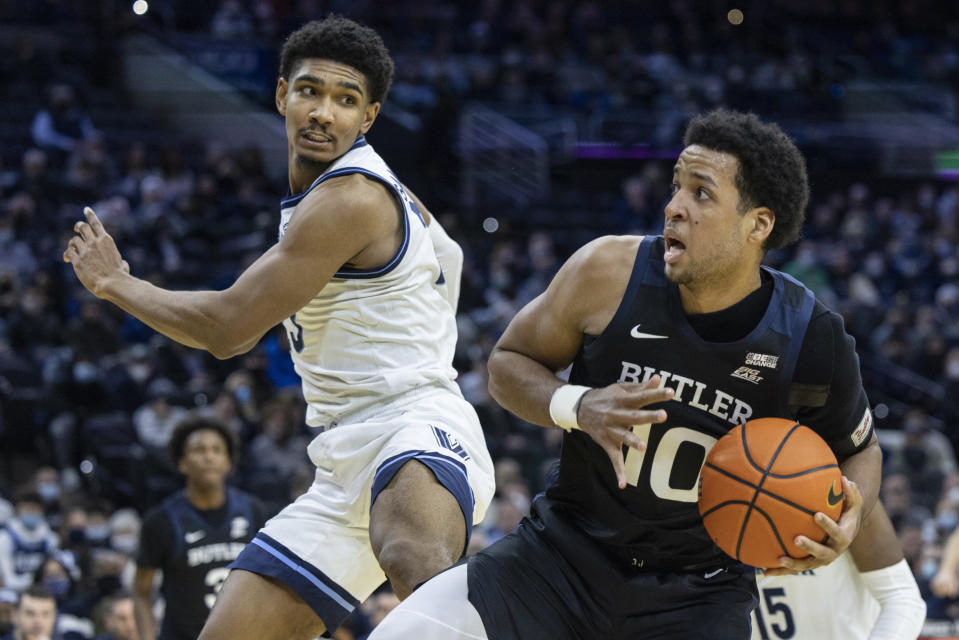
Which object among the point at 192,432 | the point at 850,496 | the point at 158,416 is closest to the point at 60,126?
the point at 158,416

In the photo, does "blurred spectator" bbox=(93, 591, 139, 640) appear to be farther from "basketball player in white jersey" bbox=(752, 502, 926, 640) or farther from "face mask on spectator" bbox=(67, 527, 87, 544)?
"basketball player in white jersey" bbox=(752, 502, 926, 640)

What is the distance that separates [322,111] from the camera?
12.9 feet

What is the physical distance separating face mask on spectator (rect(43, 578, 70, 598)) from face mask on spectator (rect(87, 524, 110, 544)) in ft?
2.35

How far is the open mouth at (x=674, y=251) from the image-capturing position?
332cm

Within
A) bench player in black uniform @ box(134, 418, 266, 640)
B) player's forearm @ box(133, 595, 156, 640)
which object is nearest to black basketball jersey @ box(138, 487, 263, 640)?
bench player in black uniform @ box(134, 418, 266, 640)

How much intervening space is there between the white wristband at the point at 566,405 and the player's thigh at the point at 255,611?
4.06 feet

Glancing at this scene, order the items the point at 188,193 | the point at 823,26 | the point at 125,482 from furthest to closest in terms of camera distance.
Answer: the point at 823,26 → the point at 188,193 → the point at 125,482

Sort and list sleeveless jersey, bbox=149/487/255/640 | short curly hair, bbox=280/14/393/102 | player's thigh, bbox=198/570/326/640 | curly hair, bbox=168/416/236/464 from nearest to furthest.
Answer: player's thigh, bbox=198/570/326/640
short curly hair, bbox=280/14/393/102
sleeveless jersey, bbox=149/487/255/640
curly hair, bbox=168/416/236/464

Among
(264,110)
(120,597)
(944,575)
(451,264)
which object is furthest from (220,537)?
(264,110)

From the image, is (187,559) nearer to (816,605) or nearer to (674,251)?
(816,605)

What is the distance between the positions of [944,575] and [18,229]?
406 inches

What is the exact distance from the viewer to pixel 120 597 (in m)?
7.50

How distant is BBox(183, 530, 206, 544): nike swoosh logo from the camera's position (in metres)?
6.02

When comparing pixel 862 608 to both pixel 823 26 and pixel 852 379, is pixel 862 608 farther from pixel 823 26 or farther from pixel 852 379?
pixel 823 26
